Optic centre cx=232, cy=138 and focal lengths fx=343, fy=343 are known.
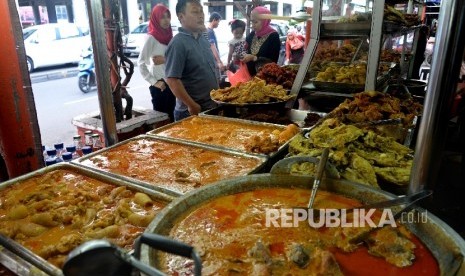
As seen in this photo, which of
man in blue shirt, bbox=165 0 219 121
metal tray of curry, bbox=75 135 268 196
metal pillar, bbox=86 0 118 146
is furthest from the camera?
man in blue shirt, bbox=165 0 219 121

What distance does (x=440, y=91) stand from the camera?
98cm

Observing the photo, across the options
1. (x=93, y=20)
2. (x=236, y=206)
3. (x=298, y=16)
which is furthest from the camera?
(x=298, y=16)

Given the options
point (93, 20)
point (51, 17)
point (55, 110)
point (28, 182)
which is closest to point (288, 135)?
point (93, 20)

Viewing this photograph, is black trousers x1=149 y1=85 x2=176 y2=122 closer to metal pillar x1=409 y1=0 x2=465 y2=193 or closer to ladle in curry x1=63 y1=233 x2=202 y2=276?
metal pillar x1=409 y1=0 x2=465 y2=193

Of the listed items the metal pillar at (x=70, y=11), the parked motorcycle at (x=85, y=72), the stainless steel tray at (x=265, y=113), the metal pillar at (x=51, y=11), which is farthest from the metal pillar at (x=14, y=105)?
the metal pillar at (x=70, y=11)

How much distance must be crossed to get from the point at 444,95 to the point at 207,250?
88 cm

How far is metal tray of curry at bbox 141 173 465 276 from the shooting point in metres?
1.05

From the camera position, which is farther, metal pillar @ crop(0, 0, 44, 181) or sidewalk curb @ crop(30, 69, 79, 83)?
sidewalk curb @ crop(30, 69, 79, 83)

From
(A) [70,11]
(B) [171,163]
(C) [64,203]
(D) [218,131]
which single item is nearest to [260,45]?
(D) [218,131]

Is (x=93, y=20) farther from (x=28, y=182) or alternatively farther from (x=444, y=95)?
(x=444, y=95)

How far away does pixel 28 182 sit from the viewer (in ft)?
6.67

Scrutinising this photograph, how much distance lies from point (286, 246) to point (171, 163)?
1.26 metres

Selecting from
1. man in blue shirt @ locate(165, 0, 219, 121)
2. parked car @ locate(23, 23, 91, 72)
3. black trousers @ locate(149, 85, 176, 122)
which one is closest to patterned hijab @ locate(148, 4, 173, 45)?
black trousers @ locate(149, 85, 176, 122)

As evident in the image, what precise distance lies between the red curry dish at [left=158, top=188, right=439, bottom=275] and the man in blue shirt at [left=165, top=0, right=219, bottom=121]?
260cm
